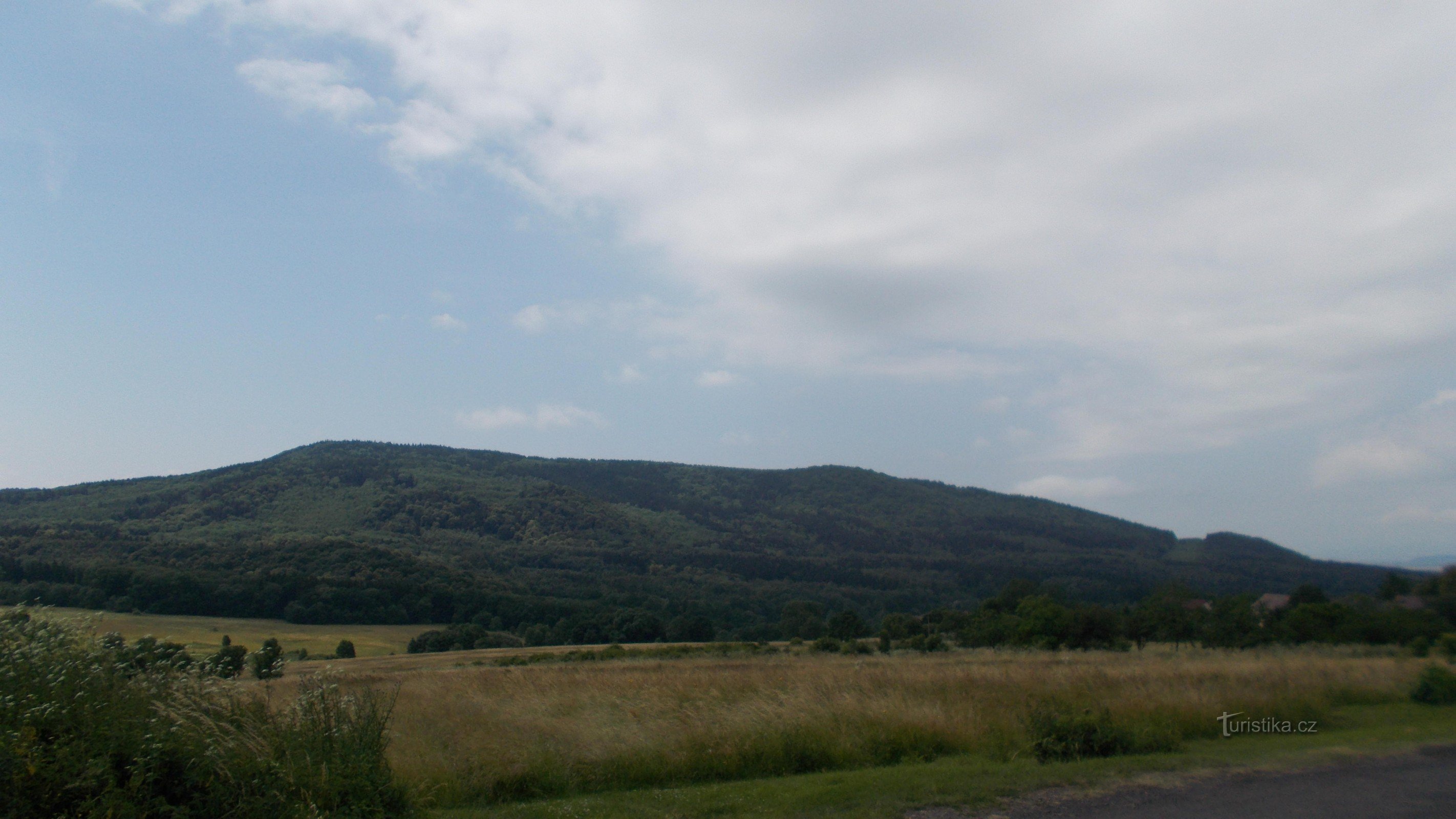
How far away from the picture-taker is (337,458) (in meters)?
112

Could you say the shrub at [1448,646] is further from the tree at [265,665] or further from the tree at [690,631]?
the tree at [690,631]

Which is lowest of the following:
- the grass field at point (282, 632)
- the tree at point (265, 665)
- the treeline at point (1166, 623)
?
the grass field at point (282, 632)

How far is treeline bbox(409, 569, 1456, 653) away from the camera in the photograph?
2277 centimetres

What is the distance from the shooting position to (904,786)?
8.25 meters

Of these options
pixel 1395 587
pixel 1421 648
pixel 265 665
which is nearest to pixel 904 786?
pixel 265 665

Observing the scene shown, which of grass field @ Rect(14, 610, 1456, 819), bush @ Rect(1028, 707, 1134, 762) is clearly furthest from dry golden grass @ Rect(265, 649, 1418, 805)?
bush @ Rect(1028, 707, 1134, 762)

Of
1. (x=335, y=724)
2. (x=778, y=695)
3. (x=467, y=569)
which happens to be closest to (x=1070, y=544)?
(x=467, y=569)

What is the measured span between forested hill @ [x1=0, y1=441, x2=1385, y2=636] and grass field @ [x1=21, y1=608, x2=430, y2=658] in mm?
2494

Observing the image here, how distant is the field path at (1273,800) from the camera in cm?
712

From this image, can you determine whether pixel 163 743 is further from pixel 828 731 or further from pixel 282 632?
pixel 282 632

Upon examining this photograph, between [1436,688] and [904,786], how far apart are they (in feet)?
46.2

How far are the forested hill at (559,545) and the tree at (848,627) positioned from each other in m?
18.1

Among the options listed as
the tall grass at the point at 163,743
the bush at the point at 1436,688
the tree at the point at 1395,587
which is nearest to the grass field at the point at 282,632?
the tall grass at the point at 163,743

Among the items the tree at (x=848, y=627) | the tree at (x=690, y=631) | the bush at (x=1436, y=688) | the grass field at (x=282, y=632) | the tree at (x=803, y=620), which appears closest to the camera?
the bush at (x=1436, y=688)
